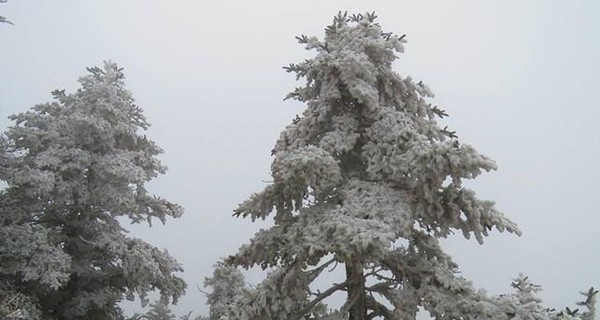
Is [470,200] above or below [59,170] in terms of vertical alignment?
below

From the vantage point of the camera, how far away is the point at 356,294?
27.5ft

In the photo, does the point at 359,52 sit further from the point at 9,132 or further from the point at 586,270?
the point at 586,270

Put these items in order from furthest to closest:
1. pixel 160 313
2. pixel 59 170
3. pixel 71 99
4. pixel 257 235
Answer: pixel 160 313, pixel 71 99, pixel 59 170, pixel 257 235

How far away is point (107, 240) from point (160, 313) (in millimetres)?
8497

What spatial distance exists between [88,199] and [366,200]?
9.12 meters

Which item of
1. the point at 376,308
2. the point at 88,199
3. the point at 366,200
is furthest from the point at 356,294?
the point at 88,199

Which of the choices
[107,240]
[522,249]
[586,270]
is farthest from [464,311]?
[522,249]

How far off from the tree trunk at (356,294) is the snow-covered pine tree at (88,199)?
6.50m

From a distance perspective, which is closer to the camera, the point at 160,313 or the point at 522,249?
the point at 160,313

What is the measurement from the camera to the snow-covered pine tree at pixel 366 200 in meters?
6.81

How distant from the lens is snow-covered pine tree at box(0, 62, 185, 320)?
12.7 m

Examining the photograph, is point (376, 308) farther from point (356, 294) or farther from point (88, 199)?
point (88, 199)

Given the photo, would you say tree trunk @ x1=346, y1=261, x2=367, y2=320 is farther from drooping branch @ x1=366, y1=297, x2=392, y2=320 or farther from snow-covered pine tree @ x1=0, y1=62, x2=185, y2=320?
snow-covered pine tree @ x1=0, y1=62, x2=185, y2=320

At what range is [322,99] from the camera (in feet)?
28.7
